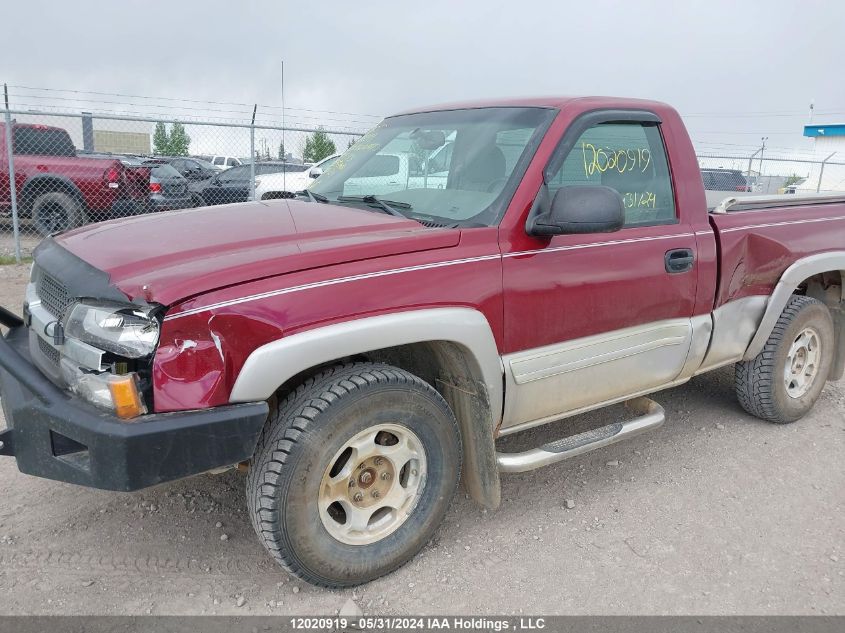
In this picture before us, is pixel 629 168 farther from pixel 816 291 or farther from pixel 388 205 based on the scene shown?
pixel 816 291

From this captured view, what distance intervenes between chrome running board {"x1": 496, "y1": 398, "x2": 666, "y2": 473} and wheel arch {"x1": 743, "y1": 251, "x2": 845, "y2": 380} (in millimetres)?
893

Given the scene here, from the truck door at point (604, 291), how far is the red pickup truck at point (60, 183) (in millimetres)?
9297

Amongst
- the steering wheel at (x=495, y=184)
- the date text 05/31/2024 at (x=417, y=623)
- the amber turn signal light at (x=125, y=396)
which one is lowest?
the date text 05/31/2024 at (x=417, y=623)

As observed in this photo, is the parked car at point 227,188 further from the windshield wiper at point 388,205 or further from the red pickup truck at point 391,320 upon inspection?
the windshield wiper at point 388,205

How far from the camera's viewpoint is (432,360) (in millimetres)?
3029

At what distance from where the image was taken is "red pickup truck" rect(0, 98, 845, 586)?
7.48 ft

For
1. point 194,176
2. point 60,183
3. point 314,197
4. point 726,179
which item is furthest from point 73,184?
point 726,179

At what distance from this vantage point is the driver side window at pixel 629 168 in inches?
128

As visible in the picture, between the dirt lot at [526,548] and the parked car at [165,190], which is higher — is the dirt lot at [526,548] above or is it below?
below

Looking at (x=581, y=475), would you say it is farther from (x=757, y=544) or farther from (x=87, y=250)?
(x=87, y=250)

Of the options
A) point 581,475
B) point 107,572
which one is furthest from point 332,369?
point 581,475

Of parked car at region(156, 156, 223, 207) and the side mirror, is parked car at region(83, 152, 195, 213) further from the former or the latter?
the side mirror

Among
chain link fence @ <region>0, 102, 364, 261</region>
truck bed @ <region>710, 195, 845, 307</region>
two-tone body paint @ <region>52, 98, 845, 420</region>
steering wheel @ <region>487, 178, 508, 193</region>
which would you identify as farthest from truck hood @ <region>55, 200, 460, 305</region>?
chain link fence @ <region>0, 102, 364, 261</region>

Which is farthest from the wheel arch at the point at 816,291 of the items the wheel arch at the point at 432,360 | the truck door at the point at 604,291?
the wheel arch at the point at 432,360
